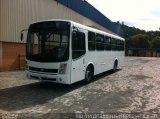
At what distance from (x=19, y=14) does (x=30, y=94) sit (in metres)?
10.4

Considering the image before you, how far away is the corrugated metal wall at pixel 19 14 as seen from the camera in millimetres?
18016

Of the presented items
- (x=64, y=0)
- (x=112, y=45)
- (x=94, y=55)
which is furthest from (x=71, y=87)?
(x=64, y=0)

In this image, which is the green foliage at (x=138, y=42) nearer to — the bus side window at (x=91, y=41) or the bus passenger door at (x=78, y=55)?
the bus side window at (x=91, y=41)

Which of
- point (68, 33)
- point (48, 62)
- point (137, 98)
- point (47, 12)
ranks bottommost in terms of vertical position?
point (137, 98)

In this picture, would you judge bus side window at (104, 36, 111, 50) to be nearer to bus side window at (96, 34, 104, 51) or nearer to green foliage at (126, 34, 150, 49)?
bus side window at (96, 34, 104, 51)

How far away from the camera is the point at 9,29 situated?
18500 mm

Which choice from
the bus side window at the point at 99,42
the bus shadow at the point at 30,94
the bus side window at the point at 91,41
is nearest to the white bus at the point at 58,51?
the bus side window at the point at 91,41

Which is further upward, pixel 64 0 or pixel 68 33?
pixel 64 0

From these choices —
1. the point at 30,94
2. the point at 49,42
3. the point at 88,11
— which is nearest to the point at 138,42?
the point at 88,11

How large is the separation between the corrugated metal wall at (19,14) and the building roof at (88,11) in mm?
2626

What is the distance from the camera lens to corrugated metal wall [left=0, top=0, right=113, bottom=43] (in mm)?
18016

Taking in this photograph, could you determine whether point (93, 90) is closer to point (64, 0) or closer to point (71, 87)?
point (71, 87)

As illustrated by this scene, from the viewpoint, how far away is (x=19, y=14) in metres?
19.5

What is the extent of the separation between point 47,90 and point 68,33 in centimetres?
248
